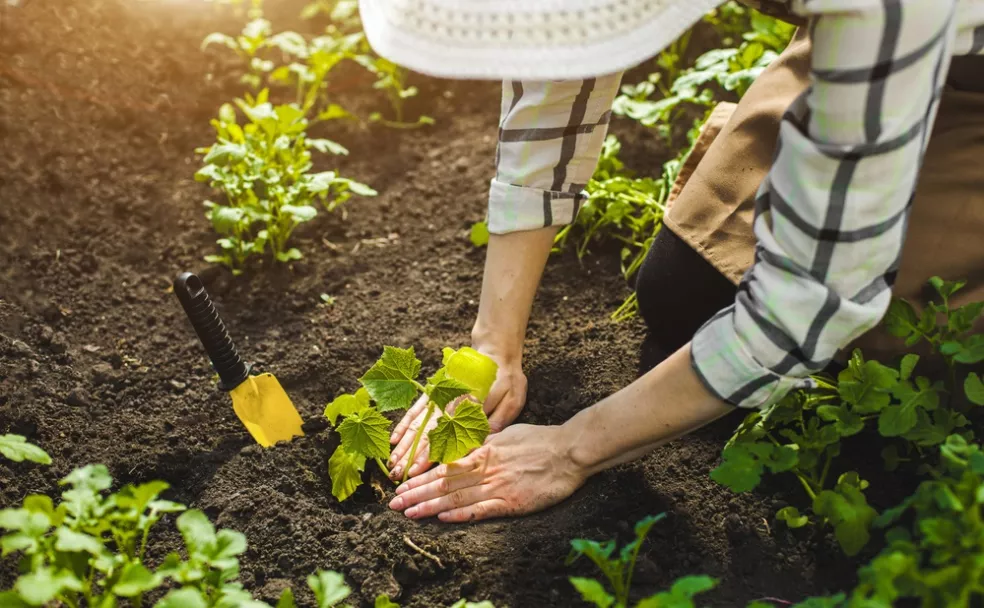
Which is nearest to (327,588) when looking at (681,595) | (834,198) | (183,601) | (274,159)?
(183,601)

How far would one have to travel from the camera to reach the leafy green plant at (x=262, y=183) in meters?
1.90

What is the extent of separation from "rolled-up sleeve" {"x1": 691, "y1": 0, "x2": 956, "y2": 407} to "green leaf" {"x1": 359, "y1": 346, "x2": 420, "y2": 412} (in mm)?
447

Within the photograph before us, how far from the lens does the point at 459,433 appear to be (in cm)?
140

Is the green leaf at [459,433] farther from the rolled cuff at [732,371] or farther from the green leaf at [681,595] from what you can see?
the green leaf at [681,595]

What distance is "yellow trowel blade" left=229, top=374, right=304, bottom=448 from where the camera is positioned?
1.61m

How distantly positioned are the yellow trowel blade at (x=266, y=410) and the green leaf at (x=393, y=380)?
0.98 feet

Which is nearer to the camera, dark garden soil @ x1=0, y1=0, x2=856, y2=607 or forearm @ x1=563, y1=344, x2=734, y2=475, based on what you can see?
forearm @ x1=563, y1=344, x2=734, y2=475

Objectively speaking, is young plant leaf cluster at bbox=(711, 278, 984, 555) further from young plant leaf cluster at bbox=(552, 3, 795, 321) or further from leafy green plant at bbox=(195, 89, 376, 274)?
leafy green plant at bbox=(195, 89, 376, 274)

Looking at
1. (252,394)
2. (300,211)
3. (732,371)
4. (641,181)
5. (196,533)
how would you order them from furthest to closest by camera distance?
(641,181), (300,211), (252,394), (732,371), (196,533)

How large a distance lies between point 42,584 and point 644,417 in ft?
2.55

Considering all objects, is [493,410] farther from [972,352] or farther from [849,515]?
[972,352]

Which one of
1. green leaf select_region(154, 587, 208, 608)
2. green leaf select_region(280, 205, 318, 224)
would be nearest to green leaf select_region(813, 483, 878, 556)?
green leaf select_region(154, 587, 208, 608)

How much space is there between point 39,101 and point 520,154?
136 cm

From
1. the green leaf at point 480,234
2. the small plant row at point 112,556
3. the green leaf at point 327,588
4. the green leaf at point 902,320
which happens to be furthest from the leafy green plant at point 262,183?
the green leaf at point 902,320
